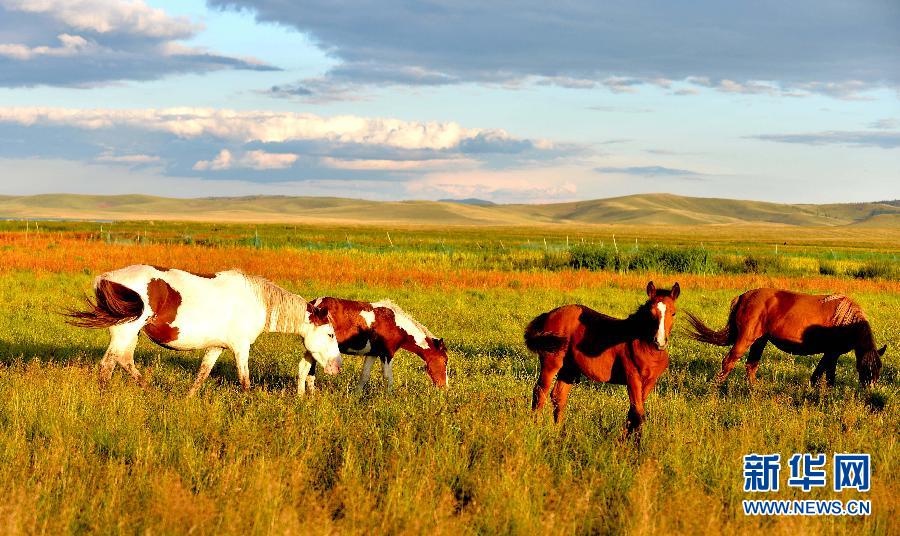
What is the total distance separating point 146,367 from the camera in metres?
12.2

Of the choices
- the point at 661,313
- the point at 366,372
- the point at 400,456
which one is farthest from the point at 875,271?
the point at 400,456

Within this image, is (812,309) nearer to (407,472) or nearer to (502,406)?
(502,406)

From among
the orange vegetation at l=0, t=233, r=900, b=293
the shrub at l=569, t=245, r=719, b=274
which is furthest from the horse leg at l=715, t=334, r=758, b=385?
A: the shrub at l=569, t=245, r=719, b=274

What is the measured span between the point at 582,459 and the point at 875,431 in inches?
146

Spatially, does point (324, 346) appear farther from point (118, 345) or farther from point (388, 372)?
point (118, 345)

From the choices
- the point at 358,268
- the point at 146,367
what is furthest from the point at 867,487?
the point at 358,268

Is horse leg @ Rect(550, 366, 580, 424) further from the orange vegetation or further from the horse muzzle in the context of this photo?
the orange vegetation

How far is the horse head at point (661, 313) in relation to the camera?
22.5 ft

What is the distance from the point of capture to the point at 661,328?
6867mm

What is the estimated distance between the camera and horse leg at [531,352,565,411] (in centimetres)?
812

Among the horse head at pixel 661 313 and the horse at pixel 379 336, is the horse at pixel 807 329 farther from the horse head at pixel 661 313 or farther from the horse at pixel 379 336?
the horse head at pixel 661 313

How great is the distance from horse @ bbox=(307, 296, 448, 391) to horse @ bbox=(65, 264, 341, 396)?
82cm

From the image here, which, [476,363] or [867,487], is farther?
[476,363]

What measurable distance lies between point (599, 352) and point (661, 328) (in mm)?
1122
